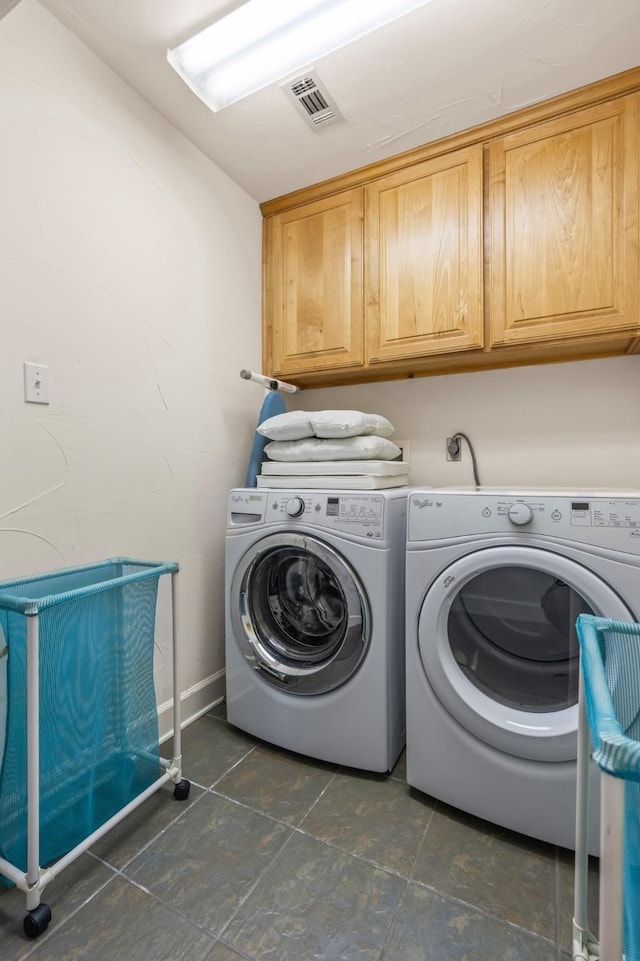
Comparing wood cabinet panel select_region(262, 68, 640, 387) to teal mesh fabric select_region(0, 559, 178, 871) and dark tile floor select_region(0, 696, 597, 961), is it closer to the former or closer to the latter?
teal mesh fabric select_region(0, 559, 178, 871)

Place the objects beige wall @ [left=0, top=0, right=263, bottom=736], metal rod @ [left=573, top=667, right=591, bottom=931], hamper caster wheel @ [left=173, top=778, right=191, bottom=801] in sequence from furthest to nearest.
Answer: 1. hamper caster wheel @ [left=173, top=778, right=191, bottom=801]
2. beige wall @ [left=0, top=0, right=263, bottom=736]
3. metal rod @ [left=573, top=667, right=591, bottom=931]

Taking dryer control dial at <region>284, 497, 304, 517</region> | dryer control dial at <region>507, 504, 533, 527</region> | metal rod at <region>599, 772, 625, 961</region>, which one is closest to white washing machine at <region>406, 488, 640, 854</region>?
dryer control dial at <region>507, 504, 533, 527</region>

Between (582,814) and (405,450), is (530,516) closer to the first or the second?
(582,814)

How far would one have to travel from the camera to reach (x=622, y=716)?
70 cm

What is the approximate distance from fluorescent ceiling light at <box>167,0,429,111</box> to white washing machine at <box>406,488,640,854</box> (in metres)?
1.32

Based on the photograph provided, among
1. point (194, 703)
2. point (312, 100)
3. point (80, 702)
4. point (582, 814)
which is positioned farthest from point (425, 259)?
point (194, 703)

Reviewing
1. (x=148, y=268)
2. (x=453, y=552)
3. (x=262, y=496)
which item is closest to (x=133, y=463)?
(x=262, y=496)

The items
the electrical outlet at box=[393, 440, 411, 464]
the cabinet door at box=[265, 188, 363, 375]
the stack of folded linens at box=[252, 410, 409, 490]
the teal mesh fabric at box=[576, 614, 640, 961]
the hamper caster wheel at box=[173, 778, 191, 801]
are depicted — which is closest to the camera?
the teal mesh fabric at box=[576, 614, 640, 961]

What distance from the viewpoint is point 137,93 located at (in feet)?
4.91

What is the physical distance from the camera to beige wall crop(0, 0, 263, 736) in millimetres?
1176

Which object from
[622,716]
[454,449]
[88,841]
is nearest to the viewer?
[622,716]

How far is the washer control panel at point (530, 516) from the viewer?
1041mm

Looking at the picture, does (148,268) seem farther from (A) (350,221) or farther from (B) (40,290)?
(A) (350,221)

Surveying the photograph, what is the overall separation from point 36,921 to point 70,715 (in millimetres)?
374
